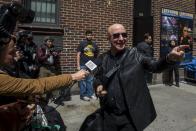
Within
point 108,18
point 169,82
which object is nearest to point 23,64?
point 108,18

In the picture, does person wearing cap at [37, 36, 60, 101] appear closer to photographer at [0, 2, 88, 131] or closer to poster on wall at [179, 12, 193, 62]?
photographer at [0, 2, 88, 131]

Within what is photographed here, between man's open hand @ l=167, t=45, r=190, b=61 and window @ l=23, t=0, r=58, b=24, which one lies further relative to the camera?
window @ l=23, t=0, r=58, b=24

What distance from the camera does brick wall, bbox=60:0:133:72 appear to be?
1035 cm

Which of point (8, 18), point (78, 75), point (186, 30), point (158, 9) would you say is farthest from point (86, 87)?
point (8, 18)

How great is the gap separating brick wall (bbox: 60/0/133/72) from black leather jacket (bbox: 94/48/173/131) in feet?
20.6

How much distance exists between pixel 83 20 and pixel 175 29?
4.74m

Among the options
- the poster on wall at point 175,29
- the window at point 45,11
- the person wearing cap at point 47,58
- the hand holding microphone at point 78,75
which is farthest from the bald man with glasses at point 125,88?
the poster on wall at point 175,29

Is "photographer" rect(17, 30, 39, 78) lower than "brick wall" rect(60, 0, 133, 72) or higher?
lower

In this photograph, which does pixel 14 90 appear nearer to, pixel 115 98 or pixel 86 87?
pixel 115 98

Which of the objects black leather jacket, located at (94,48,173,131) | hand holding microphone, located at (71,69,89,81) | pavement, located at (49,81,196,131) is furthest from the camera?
pavement, located at (49,81,196,131)

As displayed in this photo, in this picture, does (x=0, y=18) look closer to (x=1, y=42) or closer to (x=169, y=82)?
(x=1, y=42)

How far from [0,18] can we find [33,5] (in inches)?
288

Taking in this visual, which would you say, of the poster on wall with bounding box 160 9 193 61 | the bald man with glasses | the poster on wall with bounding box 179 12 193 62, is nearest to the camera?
the bald man with glasses

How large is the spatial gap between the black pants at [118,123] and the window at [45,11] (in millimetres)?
6417
